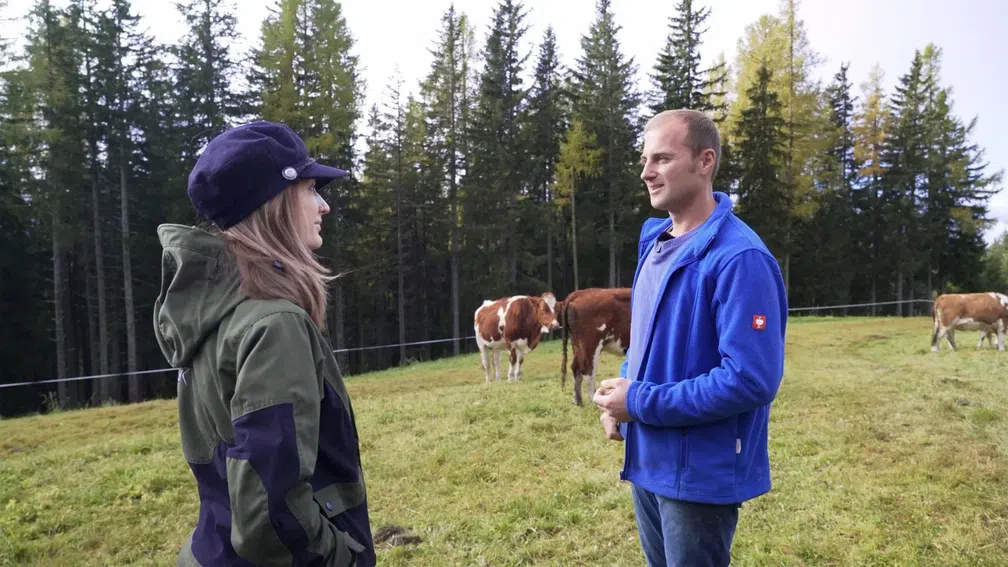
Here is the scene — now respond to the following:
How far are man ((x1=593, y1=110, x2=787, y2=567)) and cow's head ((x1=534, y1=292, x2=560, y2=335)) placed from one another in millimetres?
8002

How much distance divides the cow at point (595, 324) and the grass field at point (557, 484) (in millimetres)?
747

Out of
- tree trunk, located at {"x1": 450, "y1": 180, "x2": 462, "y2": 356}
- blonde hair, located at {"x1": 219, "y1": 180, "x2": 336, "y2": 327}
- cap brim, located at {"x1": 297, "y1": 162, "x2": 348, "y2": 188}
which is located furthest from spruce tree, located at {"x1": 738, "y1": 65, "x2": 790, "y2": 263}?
blonde hair, located at {"x1": 219, "y1": 180, "x2": 336, "y2": 327}

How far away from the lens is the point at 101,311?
19.8m

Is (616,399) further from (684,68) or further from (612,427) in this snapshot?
(684,68)

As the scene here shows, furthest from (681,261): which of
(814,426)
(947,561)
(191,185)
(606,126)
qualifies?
(606,126)

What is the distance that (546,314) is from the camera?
10.3 m

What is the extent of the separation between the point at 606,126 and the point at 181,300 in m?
25.9

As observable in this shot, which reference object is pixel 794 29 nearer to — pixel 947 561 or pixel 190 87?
pixel 190 87

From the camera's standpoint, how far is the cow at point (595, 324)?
827cm

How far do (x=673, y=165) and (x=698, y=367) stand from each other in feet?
2.13

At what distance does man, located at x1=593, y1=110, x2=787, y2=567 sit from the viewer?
161 cm

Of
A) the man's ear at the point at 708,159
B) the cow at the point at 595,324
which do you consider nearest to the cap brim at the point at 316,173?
the man's ear at the point at 708,159

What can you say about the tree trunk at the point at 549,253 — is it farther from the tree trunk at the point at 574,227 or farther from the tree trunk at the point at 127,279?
the tree trunk at the point at 127,279

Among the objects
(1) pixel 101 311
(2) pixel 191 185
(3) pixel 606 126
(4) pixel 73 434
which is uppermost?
(3) pixel 606 126
